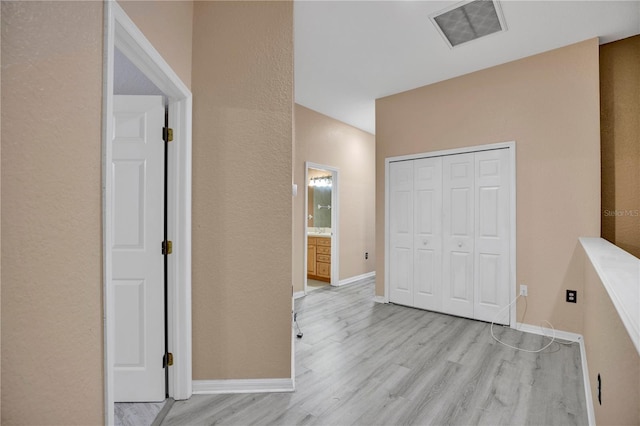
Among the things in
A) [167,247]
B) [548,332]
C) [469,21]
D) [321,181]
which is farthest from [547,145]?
[321,181]

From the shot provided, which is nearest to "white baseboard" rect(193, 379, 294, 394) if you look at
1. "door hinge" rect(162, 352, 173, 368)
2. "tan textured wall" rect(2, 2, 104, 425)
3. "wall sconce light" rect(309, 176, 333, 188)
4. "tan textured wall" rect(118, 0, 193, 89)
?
"door hinge" rect(162, 352, 173, 368)

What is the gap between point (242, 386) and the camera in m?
1.98

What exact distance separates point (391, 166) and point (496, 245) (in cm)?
158

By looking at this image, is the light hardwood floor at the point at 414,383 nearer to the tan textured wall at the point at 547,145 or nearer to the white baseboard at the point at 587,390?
the white baseboard at the point at 587,390

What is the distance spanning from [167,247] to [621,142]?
13.1ft

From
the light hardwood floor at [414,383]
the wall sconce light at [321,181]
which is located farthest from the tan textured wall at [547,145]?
the wall sconce light at [321,181]

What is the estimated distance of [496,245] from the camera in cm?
324

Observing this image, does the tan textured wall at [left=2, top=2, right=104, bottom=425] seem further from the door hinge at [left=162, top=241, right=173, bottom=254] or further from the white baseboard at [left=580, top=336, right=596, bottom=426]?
the white baseboard at [left=580, top=336, right=596, bottom=426]

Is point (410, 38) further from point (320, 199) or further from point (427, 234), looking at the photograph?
point (320, 199)

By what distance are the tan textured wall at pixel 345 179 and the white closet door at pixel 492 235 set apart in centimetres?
228

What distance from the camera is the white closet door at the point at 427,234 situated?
3.63 meters

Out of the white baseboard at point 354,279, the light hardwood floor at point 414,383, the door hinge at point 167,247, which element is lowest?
the light hardwood floor at point 414,383

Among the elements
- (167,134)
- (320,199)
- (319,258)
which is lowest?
(319,258)

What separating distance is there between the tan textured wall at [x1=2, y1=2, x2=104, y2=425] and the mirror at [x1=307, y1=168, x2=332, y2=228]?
5.35m
